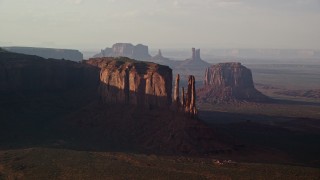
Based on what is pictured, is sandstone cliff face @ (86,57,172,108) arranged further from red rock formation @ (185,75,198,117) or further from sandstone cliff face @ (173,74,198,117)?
red rock formation @ (185,75,198,117)

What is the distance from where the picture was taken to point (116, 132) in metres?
101

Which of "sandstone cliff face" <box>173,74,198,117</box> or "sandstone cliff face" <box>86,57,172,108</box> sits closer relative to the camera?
"sandstone cliff face" <box>173,74,198,117</box>

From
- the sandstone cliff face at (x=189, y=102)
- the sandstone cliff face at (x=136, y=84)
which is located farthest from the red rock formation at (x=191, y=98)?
the sandstone cliff face at (x=136, y=84)

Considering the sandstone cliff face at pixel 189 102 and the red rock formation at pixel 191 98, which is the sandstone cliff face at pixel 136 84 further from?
the red rock formation at pixel 191 98

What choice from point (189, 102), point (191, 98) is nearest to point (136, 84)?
point (189, 102)

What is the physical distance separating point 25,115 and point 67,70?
2328cm

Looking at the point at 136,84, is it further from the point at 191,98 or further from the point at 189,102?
the point at 191,98

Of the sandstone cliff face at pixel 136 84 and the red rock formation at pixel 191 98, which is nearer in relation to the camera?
the red rock formation at pixel 191 98

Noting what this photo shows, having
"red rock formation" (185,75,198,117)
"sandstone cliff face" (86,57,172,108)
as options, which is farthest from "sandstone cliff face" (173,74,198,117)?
"sandstone cliff face" (86,57,172,108)

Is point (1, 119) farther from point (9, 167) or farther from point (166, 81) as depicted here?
point (166, 81)

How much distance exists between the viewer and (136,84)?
4173 inches

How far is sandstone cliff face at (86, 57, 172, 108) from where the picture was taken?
102062mm

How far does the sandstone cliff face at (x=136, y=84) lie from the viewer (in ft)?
335

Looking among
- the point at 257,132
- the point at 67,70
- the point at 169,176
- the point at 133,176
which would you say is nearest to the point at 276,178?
the point at 169,176
